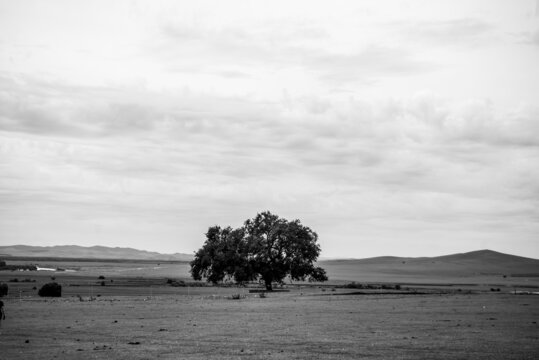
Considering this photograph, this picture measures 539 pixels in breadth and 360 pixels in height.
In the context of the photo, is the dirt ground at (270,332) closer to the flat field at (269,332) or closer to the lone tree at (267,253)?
the flat field at (269,332)

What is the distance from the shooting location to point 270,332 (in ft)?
137

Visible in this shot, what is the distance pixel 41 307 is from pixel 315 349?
37.2 meters

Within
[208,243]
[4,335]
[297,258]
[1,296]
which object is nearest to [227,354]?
[4,335]

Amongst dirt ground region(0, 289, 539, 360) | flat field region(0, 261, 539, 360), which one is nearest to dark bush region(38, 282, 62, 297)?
flat field region(0, 261, 539, 360)

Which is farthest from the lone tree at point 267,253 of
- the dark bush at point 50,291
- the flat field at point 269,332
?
the flat field at point 269,332

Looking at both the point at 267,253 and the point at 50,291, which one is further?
the point at 267,253

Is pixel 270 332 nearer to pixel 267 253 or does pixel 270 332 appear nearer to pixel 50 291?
pixel 50 291

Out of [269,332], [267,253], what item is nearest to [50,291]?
[267,253]

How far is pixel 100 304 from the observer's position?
228 feet

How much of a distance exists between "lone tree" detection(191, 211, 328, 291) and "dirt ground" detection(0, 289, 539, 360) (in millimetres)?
44751

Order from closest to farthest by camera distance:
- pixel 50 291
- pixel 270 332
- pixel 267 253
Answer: pixel 270 332 → pixel 50 291 → pixel 267 253

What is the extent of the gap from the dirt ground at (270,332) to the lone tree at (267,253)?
1762 inches

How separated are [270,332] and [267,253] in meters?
68.8

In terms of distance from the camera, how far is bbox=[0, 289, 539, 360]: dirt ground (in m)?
32.6
